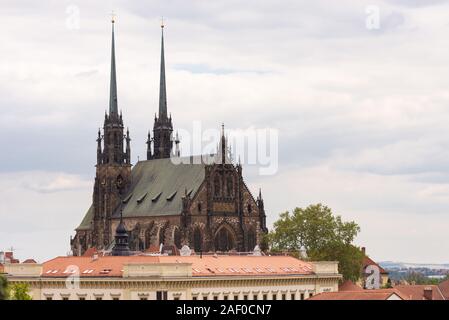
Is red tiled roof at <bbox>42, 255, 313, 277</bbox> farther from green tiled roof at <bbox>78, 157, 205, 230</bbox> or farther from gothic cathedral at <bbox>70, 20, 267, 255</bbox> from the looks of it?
green tiled roof at <bbox>78, 157, 205, 230</bbox>

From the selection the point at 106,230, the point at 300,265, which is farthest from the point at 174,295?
the point at 106,230

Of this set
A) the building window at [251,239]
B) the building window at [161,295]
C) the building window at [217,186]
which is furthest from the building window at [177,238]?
the building window at [161,295]

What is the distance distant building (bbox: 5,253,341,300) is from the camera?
11894cm

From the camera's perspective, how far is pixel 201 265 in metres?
130

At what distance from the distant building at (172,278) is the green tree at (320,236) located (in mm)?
29733

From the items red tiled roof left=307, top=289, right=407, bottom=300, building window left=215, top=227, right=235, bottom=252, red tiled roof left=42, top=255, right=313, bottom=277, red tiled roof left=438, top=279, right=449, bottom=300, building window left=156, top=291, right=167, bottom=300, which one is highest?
building window left=215, top=227, right=235, bottom=252

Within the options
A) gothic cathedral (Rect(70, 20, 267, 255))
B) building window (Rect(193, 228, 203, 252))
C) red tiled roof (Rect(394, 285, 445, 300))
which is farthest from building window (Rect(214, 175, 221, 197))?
red tiled roof (Rect(394, 285, 445, 300))

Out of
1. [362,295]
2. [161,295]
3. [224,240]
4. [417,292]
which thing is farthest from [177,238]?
[362,295]

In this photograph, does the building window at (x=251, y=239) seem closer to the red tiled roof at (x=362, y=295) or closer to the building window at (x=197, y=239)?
the building window at (x=197, y=239)

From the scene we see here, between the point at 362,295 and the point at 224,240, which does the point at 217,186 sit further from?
the point at 362,295

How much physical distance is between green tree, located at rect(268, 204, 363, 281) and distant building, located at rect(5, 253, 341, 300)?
97.6 ft

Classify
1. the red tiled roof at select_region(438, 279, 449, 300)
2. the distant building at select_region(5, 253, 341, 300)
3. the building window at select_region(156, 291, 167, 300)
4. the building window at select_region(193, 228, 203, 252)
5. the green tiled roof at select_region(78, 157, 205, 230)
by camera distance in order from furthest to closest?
the green tiled roof at select_region(78, 157, 205, 230) → the building window at select_region(193, 228, 203, 252) → the red tiled roof at select_region(438, 279, 449, 300) → the distant building at select_region(5, 253, 341, 300) → the building window at select_region(156, 291, 167, 300)
